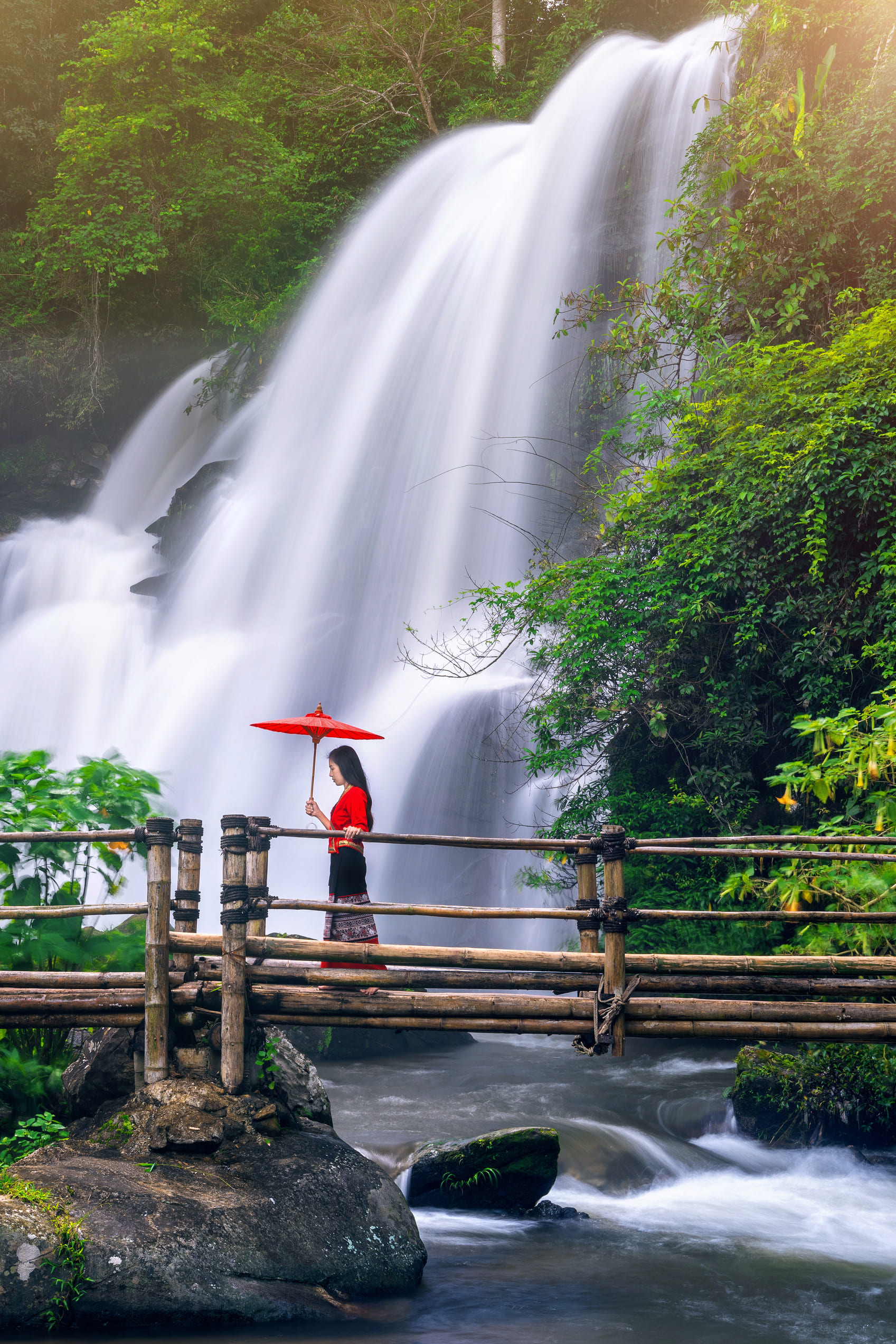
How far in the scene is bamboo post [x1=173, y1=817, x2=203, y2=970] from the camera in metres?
4.99

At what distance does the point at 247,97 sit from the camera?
21141 millimetres

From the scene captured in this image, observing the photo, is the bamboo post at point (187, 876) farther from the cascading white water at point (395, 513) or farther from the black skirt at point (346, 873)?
the cascading white water at point (395, 513)

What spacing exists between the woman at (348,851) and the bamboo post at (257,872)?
1.58ft

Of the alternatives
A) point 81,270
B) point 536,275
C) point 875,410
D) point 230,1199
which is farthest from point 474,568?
point 81,270

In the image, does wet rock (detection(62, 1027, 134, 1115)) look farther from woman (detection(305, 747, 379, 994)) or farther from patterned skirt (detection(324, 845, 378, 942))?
patterned skirt (detection(324, 845, 378, 942))

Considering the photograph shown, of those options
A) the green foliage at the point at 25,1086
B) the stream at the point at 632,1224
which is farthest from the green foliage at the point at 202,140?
the green foliage at the point at 25,1086

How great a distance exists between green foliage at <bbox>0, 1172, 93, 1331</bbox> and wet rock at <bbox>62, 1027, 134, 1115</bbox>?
35.5 inches

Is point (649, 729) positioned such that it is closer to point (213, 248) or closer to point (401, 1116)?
point (401, 1116)

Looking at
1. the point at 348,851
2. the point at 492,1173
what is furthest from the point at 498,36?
the point at 492,1173

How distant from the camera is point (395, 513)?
51.1 feet

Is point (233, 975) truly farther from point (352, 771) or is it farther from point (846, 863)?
point (846, 863)

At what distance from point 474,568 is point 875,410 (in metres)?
6.87

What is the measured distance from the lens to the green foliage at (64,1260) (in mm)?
3826

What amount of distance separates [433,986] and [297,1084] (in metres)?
0.98
